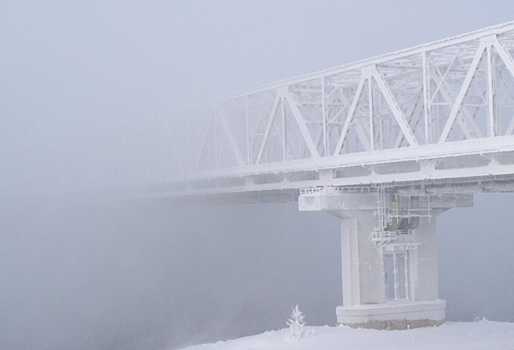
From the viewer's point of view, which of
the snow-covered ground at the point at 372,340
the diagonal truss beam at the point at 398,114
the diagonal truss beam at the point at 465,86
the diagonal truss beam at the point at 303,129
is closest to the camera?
the diagonal truss beam at the point at 465,86

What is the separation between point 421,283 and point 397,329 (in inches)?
124

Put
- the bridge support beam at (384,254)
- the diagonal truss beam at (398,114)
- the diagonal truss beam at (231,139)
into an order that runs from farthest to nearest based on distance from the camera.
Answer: the diagonal truss beam at (231,139)
the bridge support beam at (384,254)
the diagonal truss beam at (398,114)

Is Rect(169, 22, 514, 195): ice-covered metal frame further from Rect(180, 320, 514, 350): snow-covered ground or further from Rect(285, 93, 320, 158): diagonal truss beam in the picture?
Rect(180, 320, 514, 350): snow-covered ground

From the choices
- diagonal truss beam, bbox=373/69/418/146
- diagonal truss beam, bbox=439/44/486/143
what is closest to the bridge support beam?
diagonal truss beam, bbox=373/69/418/146

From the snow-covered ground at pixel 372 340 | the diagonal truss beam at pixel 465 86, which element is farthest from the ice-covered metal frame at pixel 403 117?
the snow-covered ground at pixel 372 340

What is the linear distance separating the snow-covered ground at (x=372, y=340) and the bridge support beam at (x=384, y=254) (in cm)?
126

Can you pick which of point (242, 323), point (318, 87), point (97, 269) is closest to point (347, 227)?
point (318, 87)

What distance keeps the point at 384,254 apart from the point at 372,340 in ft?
19.9

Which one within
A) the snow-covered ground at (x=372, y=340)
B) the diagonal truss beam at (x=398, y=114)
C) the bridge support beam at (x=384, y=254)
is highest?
the diagonal truss beam at (x=398, y=114)

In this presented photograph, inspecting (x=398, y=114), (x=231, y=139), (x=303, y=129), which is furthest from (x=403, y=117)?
(x=231, y=139)

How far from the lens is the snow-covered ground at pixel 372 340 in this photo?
113 ft

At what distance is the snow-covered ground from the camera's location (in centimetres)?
3444

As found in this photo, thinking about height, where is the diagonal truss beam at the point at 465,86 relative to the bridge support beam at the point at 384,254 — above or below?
above

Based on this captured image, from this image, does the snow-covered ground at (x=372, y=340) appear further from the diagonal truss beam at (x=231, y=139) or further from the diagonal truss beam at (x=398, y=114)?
the diagonal truss beam at (x=231, y=139)
